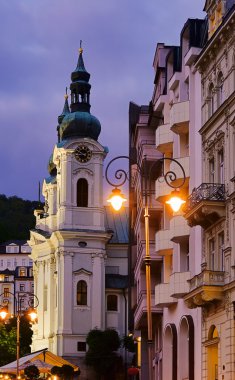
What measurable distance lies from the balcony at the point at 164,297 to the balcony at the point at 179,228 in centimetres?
269

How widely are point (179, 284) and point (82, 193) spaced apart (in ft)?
209

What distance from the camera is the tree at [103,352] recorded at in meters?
104

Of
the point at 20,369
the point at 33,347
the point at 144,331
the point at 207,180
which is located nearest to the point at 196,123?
the point at 207,180

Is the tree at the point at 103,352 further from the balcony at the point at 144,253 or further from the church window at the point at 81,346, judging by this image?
the balcony at the point at 144,253

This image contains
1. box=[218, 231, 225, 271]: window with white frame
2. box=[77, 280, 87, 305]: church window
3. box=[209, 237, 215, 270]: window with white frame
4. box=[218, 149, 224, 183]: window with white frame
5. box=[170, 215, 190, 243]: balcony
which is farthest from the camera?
box=[77, 280, 87, 305]: church window

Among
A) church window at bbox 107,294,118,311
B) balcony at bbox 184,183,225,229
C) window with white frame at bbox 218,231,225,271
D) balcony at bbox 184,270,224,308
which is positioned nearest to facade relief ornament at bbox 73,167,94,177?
church window at bbox 107,294,118,311

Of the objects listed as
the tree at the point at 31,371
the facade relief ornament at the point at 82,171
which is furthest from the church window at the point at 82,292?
the tree at the point at 31,371

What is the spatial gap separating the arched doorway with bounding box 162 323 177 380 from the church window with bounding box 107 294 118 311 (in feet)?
196

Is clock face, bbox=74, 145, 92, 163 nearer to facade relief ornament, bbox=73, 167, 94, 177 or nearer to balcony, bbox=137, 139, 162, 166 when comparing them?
facade relief ornament, bbox=73, 167, 94, 177

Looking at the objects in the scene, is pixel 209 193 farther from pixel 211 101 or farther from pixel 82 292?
pixel 82 292

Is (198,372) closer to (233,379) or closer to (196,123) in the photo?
(233,379)

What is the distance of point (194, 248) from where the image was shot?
146 ft

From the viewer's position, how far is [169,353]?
51.9 meters

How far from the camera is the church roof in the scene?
11784cm
